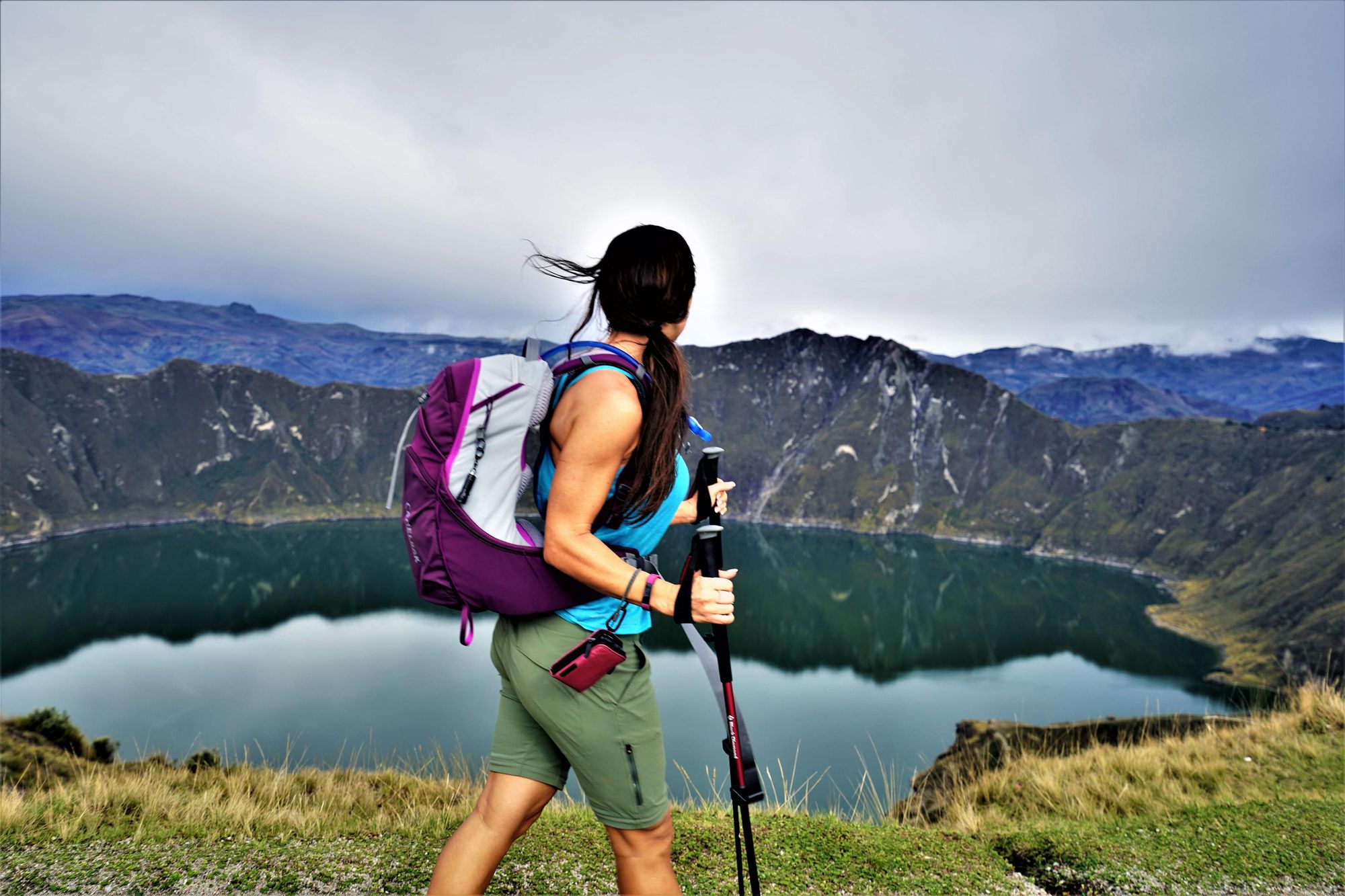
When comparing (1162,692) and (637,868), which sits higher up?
(637,868)

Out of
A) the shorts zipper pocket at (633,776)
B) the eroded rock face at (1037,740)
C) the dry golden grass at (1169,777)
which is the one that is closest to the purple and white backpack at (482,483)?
the shorts zipper pocket at (633,776)

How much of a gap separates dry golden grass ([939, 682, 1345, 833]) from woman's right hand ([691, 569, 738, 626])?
308cm

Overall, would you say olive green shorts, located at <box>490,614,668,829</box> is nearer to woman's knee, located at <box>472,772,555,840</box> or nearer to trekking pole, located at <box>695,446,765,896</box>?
woman's knee, located at <box>472,772,555,840</box>

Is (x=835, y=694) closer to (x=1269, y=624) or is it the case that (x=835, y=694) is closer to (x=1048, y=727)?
(x=1048, y=727)

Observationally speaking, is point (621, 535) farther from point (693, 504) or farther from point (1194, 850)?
point (1194, 850)

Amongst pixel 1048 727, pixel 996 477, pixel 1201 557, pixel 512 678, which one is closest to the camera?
pixel 512 678

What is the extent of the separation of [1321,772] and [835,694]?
61175mm

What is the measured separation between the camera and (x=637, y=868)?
198cm

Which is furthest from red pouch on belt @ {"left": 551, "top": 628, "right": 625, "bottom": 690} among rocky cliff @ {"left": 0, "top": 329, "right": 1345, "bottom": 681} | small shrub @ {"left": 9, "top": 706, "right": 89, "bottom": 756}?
rocky cliff @ {"left": 0, "top": 329, "right": 1345, "bottom": 681}

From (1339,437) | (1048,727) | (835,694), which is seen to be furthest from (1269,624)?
(1048,727)

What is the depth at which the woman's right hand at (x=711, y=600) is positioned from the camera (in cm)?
179

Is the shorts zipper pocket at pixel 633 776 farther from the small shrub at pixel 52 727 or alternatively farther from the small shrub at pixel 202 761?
the small shrub at pixel 52 727

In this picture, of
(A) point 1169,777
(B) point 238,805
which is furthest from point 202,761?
(A) point 1169,777

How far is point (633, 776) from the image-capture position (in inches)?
75.8
